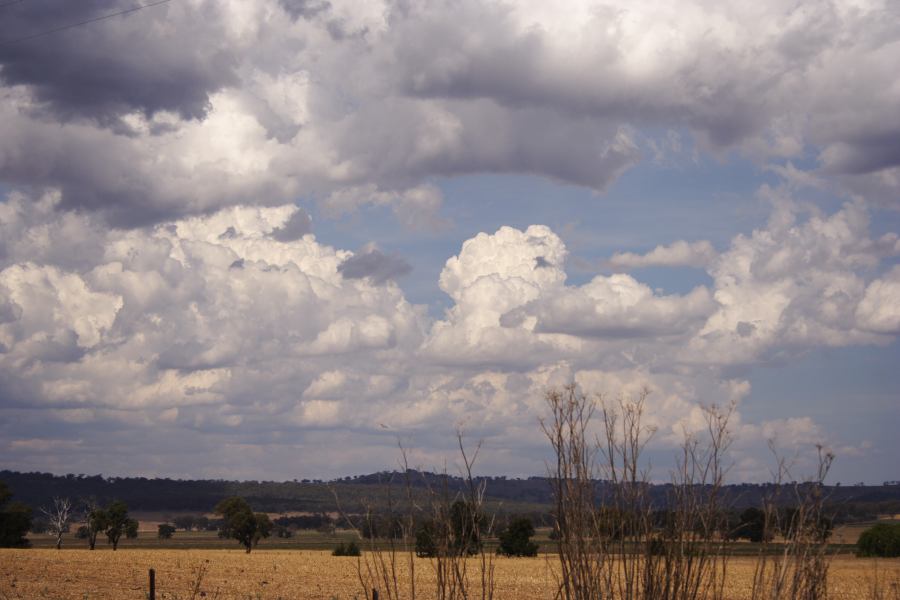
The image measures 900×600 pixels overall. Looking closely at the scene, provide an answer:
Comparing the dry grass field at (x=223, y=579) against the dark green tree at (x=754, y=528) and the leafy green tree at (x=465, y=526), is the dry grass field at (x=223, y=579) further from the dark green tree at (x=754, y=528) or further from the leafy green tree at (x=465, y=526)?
the leafy green tree at (x=465, y=526)

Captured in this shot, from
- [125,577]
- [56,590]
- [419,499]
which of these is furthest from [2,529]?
[419,499]

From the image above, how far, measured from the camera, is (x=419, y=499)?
31.4ft

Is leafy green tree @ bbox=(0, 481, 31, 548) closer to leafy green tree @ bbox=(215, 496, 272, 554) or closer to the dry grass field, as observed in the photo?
leafy green tree @ bbox=(215, 496, 272, 554)

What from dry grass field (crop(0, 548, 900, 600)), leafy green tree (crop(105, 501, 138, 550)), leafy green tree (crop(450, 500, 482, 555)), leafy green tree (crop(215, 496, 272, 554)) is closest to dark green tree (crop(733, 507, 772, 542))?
leafy green tree (crop(450, 500, 482, 555))

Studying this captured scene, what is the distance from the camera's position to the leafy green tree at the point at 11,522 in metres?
94.7

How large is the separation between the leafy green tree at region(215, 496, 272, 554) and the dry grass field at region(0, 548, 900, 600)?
135 feet

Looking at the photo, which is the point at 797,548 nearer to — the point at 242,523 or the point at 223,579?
the point at 223,579

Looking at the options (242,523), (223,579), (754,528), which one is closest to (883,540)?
(223,579)

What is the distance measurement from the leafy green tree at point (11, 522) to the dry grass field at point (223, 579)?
Result: 3070 cm

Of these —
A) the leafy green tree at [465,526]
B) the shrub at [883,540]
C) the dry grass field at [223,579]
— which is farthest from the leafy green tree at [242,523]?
the leafy green tree at [465,526]

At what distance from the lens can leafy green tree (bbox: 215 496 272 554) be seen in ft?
371

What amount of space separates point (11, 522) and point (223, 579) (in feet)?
175

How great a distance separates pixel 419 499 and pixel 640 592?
87.3 inches

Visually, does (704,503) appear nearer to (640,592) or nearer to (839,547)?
(640,592)
